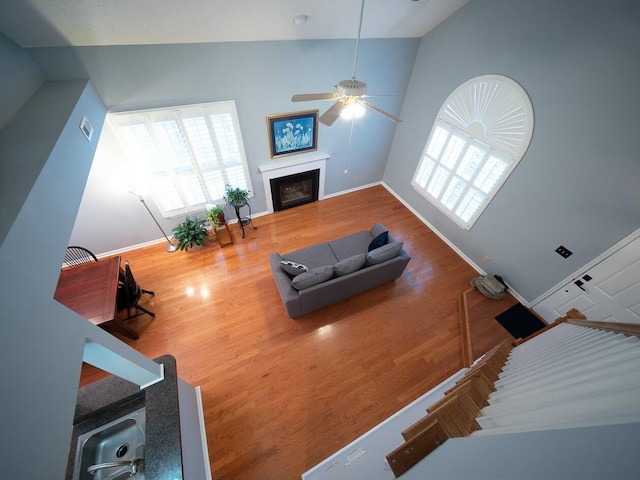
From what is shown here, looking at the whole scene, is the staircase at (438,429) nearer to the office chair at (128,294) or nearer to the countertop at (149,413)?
the countertop at (149,413)

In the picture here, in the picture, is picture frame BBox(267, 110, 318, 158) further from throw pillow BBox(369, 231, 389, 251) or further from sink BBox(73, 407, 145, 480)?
sink BBox(73, 407, 145, 480)

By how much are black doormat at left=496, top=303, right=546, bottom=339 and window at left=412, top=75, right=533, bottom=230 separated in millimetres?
A: 1480

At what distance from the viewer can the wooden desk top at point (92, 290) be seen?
8.64 feet

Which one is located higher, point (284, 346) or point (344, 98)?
point (344, 98)

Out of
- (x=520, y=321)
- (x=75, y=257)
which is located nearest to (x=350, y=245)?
(x=520, y=321)

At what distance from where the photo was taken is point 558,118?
276cm

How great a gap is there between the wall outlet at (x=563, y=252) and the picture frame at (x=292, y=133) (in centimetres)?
398

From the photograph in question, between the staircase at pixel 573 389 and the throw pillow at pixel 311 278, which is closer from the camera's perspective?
the staircase at pixel 573 389

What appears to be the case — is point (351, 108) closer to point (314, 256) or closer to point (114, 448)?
point (314, 256)

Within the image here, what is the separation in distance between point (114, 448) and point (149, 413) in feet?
1.08

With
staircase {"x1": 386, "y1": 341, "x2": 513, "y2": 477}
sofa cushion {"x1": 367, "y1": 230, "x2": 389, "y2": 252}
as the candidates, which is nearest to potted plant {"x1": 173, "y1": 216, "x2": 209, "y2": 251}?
sofa cushion {"x1": 367, "y1": 230, "x2": 389, "y2": 252}

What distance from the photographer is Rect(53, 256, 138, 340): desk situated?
8.64 ft

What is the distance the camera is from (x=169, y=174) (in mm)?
3740

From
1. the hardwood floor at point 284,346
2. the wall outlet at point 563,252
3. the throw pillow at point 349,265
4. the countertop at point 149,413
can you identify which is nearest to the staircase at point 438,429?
the countertop at point 149,413
